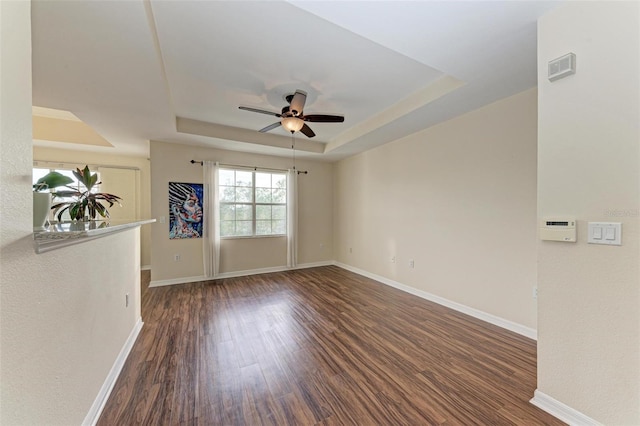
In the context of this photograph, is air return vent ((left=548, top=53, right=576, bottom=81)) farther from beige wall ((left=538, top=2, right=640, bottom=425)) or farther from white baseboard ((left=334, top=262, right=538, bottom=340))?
white baseboard ((left=334, top=262, right=538, bottom=340))

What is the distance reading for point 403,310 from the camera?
3.08m

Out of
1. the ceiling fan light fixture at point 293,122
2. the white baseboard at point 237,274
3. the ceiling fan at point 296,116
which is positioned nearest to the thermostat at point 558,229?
the ceiling fan at point 296,116

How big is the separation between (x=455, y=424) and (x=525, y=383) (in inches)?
30.3

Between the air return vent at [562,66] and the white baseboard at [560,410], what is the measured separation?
6.64 ft

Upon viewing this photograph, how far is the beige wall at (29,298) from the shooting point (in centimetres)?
80

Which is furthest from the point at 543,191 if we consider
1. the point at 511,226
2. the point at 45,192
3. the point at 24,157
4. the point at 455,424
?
the point at 45,192

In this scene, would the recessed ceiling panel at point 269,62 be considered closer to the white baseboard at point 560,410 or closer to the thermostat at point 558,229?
the thermostat at point 558,229

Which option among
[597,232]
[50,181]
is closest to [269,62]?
[50,181]

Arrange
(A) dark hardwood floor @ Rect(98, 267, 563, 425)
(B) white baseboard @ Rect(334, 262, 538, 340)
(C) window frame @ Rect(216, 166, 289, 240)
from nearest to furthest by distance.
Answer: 1. (A) dark hardwood floor @ Rect(98, 267, 563, 425)
2. (B) white baseboard @ Rect(334, 262, 538, 340)
3. (C) window frame @ Rect(216, 166, 289, 240)

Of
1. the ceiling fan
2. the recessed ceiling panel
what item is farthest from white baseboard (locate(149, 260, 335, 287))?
the ceiling fan

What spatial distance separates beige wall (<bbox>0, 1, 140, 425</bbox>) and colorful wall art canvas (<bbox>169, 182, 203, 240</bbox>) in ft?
9.82

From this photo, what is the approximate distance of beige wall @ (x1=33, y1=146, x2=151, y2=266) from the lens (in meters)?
4.45

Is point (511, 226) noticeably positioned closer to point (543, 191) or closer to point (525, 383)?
point (543, 191)

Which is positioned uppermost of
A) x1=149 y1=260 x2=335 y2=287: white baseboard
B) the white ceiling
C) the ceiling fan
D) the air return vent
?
the white ceiling
